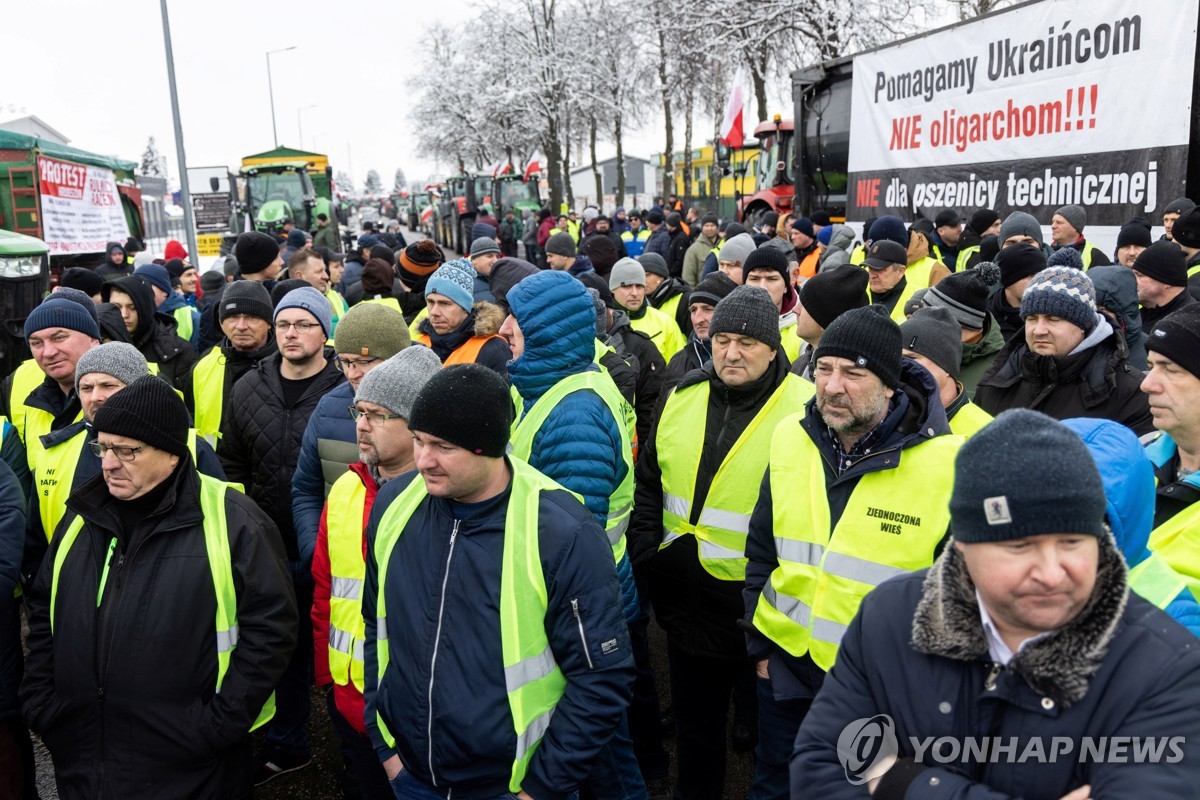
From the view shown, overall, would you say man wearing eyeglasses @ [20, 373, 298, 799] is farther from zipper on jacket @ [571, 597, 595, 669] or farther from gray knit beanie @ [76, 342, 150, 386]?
zipper on jacket @ [571, 597, 595, 669]

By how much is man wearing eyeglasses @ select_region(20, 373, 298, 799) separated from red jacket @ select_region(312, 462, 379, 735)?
0.27 metres

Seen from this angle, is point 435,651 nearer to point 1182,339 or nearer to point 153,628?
point 153,628

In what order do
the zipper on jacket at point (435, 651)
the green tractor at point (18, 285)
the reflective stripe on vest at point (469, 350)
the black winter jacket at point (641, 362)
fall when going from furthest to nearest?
the green tractor at point (18, 285)
the black winter jacket at point (641, 362)
the reflective stripe on vest at point (469, 350)
the zipper on jacket at point (435, 651)

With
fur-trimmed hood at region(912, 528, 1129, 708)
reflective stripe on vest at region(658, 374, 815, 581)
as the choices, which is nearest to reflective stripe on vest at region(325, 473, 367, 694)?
reflective stripe on vest at region(658, 374, 815, 581)

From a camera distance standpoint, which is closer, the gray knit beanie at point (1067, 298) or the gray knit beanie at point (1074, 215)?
the gray knit beanie at point (1067, 298)

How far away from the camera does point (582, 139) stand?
1919 inches

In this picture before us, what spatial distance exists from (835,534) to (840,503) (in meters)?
0.10

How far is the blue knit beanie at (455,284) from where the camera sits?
16.7ft

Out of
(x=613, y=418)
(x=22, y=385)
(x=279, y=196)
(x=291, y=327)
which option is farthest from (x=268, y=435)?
(x=279, y=196)

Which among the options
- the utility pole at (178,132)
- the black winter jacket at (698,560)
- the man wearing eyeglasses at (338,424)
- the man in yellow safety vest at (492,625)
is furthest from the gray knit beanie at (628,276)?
the utility pole at (178,132)

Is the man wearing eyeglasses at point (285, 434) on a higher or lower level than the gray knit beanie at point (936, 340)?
lower

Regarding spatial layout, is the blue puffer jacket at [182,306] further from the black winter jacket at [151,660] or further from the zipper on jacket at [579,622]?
the zipper on jacket at [579,622]

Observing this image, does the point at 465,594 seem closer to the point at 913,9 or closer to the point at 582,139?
the point at 913,9

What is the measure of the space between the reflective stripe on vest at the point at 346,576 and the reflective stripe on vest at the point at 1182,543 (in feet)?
8.03
